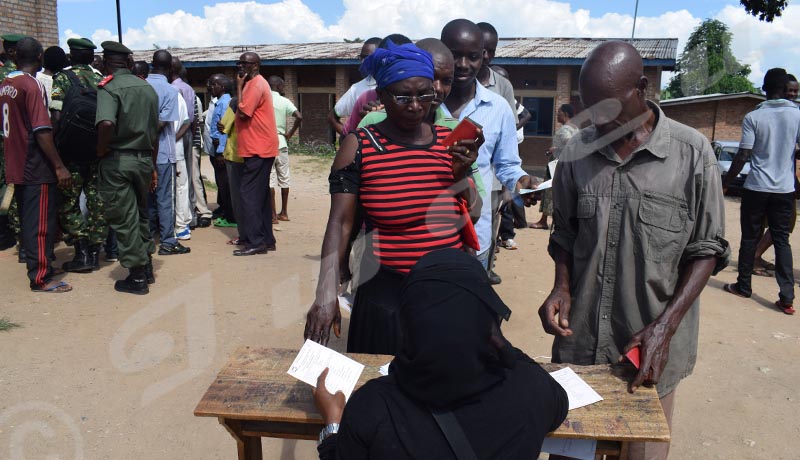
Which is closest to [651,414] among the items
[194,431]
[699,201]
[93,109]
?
[699,201]

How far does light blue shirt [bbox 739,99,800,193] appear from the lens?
217 inches

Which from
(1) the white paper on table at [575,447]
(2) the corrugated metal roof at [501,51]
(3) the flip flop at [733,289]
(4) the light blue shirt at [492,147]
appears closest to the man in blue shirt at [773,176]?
(3) the flip flop at [733,289]

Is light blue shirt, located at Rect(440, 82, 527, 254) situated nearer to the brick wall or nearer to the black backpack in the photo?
the black backpack

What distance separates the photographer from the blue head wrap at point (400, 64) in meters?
2.38

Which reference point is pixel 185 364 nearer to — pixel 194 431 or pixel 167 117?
pixel 194 431

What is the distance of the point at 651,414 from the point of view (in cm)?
191

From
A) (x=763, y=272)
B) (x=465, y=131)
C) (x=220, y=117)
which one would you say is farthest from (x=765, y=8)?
(x=465, y=131)

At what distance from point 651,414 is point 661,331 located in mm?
326

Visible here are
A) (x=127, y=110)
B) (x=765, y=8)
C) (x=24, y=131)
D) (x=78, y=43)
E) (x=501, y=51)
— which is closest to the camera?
(x=127, y=110)

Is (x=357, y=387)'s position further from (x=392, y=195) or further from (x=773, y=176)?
(x=773, y=176)

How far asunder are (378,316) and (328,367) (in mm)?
559

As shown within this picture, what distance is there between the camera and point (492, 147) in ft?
10.9

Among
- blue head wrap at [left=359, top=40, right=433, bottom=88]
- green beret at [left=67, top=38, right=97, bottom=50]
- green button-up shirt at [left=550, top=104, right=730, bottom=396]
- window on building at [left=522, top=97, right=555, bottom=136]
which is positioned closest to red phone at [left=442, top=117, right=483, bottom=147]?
blue head wrap at [left=359, top=40, right=433, bottom=88]

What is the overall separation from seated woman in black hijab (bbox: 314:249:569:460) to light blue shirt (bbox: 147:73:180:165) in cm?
560
